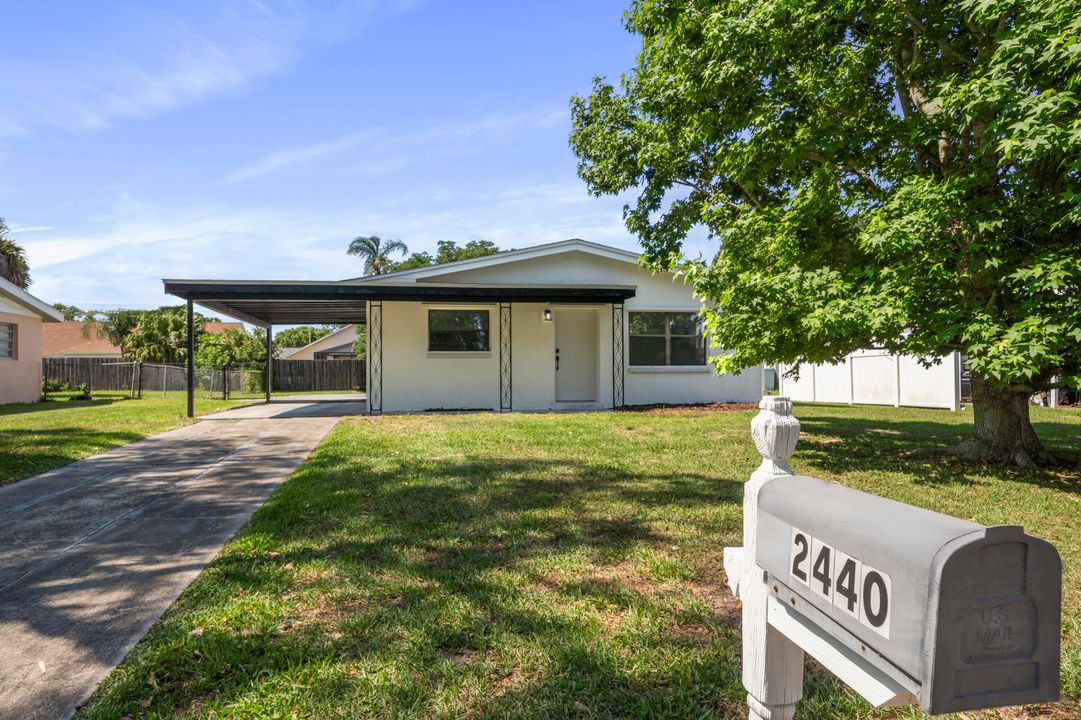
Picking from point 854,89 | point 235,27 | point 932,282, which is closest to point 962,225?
point 932,282

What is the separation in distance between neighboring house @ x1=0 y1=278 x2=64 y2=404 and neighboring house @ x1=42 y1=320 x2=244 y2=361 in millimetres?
19342

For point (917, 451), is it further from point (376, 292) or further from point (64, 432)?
point (64, 432)

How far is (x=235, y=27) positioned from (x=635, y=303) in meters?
9.99

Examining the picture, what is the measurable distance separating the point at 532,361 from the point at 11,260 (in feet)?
102

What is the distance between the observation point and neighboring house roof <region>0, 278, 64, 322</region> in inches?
648

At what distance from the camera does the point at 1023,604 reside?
806mm

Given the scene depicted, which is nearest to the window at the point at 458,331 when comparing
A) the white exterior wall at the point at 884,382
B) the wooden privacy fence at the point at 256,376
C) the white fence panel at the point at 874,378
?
the white exterior wall at the point at 884,382

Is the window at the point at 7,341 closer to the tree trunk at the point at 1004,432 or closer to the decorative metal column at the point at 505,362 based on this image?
the decorative metal column at the point at 505,362

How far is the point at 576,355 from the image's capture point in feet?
49.7

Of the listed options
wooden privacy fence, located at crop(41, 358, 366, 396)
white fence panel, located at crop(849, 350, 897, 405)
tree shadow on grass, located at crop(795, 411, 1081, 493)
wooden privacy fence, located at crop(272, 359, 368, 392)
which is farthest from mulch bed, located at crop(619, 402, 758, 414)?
wooden privacy fence, located at crop(272, 359, 368, 392)

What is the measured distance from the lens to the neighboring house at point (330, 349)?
3934cm

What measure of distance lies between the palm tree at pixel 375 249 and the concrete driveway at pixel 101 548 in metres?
36.0

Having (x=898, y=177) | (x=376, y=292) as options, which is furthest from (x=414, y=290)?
(x=898, y=177)

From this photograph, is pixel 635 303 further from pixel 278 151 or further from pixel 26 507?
pixel 26 507
